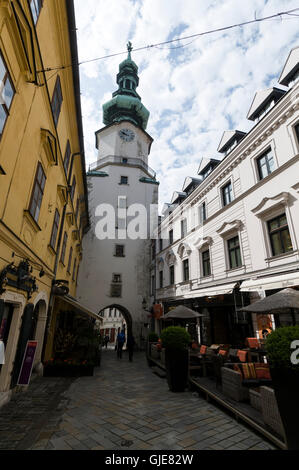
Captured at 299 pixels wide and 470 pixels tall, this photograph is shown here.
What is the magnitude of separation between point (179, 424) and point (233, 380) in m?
1.75

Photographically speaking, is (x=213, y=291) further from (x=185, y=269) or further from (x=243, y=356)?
(x=185, y=269)

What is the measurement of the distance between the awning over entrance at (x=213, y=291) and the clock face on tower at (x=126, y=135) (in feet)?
72.9

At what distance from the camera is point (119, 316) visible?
39.6m

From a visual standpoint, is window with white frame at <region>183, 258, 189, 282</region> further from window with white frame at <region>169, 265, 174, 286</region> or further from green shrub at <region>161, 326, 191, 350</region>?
green shrub at <region>161, 326, 191, 350</region>

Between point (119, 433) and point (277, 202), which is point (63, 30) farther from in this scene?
point (119, 433)

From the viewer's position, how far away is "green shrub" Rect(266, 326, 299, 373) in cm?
335

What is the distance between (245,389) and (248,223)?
322 inches

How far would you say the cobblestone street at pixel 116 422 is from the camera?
13.0ft

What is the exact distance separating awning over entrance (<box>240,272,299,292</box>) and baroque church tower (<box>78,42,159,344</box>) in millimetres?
14769

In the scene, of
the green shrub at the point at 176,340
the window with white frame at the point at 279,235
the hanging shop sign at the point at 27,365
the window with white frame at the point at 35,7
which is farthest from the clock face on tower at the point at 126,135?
the hanging shop sign at the point at 27,365

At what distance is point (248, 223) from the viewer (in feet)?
39.0

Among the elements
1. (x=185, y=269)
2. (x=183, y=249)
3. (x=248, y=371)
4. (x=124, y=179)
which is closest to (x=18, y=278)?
(x=248, y=371)

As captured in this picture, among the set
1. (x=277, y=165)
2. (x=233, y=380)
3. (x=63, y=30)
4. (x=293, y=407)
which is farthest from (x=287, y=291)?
(x=63, y=30)

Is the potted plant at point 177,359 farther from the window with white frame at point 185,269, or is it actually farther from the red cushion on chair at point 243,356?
the window with white frame at point 185,269
